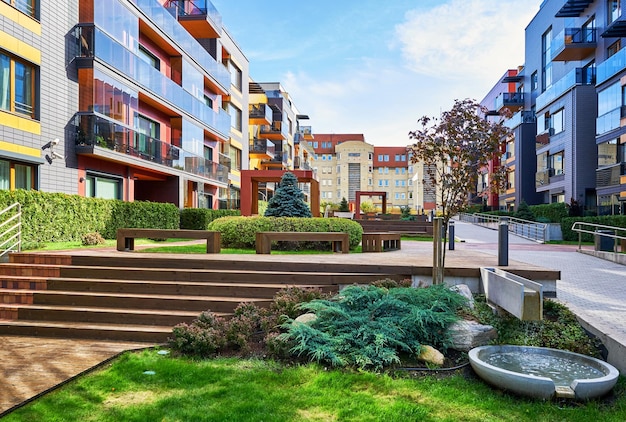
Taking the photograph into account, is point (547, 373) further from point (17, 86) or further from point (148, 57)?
point (148, 57)

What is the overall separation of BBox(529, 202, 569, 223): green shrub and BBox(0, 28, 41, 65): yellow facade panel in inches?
1198

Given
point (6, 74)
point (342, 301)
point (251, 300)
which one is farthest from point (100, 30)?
point (342, 301)

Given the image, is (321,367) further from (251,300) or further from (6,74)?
(6,74)

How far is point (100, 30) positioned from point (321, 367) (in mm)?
17253

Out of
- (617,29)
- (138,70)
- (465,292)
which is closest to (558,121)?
(617,29)

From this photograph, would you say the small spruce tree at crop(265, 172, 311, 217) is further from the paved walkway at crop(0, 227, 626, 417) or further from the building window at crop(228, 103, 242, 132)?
the building window at crop(228, 103, 242, 132)

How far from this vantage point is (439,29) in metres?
14.0

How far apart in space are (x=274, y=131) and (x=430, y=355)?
150ft

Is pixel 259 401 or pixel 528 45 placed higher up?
pixel 528 45

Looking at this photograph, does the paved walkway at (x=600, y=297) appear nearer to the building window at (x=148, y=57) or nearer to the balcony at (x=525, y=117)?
the building window at (x=148, y=57)

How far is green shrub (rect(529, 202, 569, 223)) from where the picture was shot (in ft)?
97.9

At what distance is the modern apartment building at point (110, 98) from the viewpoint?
1431 centimetres

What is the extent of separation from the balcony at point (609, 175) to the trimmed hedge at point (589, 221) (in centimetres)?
377

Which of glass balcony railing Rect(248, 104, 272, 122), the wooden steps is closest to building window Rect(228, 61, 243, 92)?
glass balcony railing Rect(248, 104, 272, 122)
